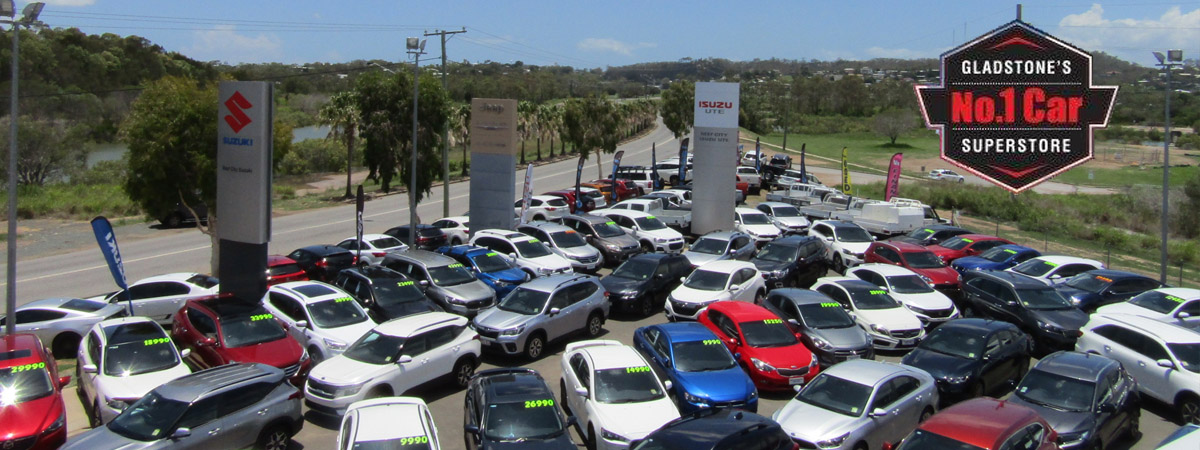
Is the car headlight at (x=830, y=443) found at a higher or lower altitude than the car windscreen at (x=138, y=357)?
lower

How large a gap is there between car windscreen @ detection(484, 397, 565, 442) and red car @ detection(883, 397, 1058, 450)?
435 cm

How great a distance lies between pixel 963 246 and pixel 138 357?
914 inches

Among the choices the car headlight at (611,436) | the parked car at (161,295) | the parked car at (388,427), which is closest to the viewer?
the parked car at (388,427)

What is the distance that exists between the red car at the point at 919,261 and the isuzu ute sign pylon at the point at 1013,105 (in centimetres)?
366

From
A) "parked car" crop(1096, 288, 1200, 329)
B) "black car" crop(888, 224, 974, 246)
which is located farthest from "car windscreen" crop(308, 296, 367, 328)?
"black car" crop(888, 224, 974, 246)

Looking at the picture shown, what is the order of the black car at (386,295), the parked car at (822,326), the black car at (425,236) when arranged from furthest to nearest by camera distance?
the black car at (425,236) < the black car at (386,295) < the parked car at (822,326)

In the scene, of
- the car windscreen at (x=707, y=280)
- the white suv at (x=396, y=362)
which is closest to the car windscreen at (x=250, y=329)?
the white suv at (x=396, y=362)

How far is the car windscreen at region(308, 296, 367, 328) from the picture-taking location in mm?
16625

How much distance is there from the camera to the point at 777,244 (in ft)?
77.5

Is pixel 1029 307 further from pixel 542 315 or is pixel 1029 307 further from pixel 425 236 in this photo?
pixel 425 236

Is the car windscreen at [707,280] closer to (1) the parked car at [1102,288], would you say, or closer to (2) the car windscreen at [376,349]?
(2) the car windscreen at [376,349]

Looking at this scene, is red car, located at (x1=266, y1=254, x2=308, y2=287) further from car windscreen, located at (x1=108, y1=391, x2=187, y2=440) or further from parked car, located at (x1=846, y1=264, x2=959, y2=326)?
parked car, located at (x1=846, y1=264, x2=959, y2=326)

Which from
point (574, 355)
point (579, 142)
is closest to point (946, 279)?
point (574, 355)

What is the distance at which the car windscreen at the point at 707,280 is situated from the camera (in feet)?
64.0
